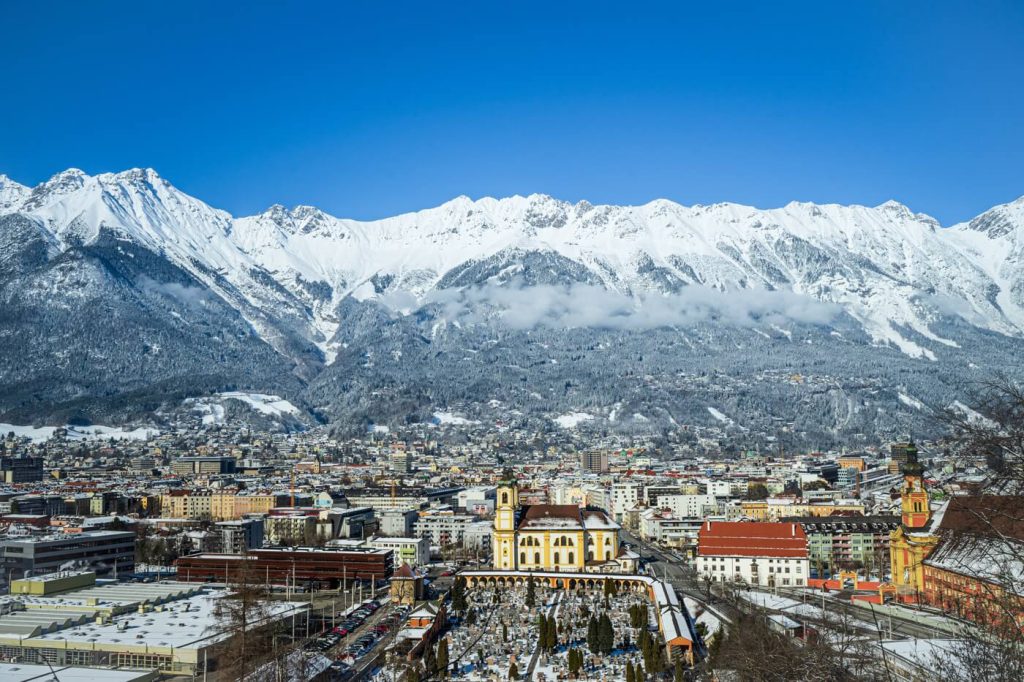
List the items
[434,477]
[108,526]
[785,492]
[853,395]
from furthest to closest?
[853,395], [434,477], [785,492], [108,526]

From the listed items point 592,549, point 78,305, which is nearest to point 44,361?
point 78,305

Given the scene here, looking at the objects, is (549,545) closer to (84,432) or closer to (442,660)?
(442,660)

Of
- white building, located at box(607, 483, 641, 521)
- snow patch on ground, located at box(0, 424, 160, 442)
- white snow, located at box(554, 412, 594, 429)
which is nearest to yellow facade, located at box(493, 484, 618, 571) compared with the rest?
white building, located at box(607, 483, 641, 521)

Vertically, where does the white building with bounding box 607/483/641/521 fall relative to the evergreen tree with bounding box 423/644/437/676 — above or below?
above

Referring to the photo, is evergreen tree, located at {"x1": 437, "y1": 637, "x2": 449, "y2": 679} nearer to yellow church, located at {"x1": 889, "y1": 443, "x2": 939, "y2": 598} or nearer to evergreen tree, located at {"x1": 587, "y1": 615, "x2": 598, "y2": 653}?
evergreen tree, located at {"x1": 587, "y1": 615, "x2": 598, "y2": 653}

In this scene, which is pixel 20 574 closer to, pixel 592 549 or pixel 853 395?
pixel 592 549
